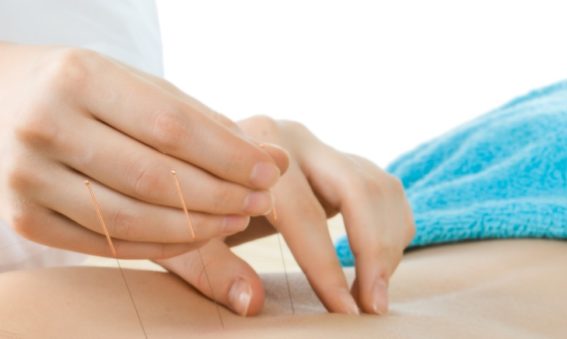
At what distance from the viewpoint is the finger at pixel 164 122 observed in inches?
23.4

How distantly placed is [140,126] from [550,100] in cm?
95

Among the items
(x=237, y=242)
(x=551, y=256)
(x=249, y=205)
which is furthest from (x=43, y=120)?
(x=551, y=256)

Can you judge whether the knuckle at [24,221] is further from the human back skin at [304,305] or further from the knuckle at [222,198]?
the knuckle at [222,198]

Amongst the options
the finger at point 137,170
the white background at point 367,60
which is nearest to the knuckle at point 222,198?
the finger at point 137,170

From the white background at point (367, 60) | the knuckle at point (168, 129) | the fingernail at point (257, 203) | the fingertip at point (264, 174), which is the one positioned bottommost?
the white background at point (367, 60)

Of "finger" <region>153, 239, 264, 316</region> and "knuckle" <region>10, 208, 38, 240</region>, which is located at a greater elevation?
"knuckle" <region>10, 208, 38, 240</region>

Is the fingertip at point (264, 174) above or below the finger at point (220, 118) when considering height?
below

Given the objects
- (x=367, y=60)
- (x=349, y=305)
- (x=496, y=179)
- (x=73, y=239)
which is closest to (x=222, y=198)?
(x=73, y=239)

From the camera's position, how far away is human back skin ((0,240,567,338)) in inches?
25.1

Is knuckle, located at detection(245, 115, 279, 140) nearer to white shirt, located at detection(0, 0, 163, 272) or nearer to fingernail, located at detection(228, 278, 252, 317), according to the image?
fingernail, located at detection(228, 278, 252, 317)

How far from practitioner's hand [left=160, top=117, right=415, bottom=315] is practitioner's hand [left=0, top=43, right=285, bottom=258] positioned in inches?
5.4

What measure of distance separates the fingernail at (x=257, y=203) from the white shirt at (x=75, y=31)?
1.50ft

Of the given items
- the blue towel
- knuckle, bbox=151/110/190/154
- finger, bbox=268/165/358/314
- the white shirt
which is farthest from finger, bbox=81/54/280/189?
the blue towel

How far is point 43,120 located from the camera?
0.59 m
